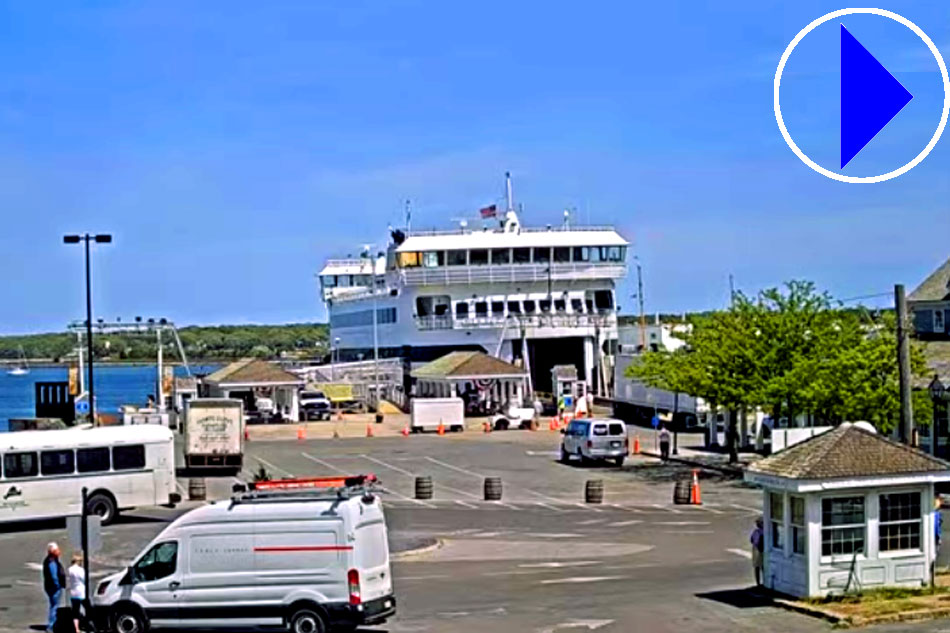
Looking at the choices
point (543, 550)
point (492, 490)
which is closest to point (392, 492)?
point (492, 490)

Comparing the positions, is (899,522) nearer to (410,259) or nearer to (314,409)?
(314,409)

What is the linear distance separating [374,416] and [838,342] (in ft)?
135

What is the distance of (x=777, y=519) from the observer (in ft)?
84.1

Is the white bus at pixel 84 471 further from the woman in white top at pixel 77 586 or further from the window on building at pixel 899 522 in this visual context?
the window on building at pixel 899 522

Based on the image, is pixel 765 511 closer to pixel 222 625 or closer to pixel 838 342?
pixel 222 625

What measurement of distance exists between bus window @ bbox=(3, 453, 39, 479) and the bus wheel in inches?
63.6

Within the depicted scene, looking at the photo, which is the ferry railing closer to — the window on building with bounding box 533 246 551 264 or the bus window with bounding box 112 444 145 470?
the window on building with bounding box 533 246 551 264

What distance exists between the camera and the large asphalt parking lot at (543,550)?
79.7 ft

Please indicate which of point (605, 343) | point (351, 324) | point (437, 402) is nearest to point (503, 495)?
point (437, 402)

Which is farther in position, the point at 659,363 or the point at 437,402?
the point at 437,402

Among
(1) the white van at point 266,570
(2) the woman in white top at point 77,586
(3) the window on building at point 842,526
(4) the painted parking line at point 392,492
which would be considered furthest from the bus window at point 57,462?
(3) the window on building at point 842,526

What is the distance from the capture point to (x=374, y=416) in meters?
86.1

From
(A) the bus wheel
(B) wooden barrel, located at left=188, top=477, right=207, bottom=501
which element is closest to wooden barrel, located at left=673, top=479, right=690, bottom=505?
(B) wooden barrel, located at left=188, top=477, right=207, bottom=501

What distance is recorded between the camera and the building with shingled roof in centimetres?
2455
